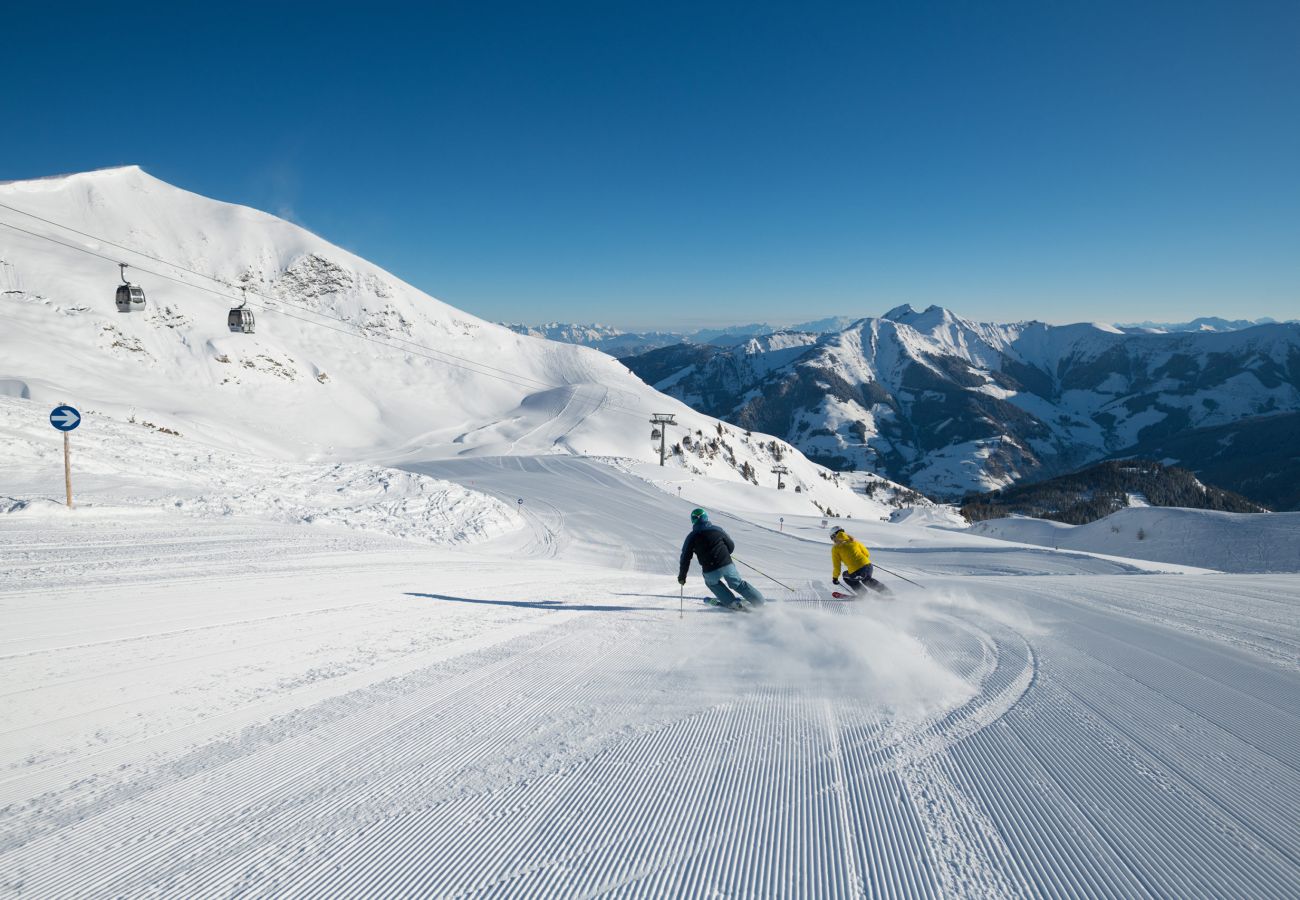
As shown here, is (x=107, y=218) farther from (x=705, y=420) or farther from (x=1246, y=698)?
(x=1246, y=698)

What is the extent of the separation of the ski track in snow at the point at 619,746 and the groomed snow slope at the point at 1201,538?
87.7 ft

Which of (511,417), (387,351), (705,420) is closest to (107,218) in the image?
(387,351)

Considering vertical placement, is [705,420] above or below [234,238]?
below

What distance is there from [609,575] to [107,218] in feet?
411

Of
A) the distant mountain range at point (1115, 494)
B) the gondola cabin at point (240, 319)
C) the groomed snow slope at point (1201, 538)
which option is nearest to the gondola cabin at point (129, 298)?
the gondola cabin at point (240, 319)

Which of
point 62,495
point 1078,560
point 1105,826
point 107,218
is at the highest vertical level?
point 107,218

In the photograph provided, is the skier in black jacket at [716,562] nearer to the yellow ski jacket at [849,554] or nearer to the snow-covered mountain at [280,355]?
the yellow ski jacket at [849,554]

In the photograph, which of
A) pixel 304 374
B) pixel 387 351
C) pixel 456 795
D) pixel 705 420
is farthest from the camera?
pixel 705 420

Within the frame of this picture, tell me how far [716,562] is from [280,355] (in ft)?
278

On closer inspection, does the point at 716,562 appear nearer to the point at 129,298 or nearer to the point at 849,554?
the point at 849,554

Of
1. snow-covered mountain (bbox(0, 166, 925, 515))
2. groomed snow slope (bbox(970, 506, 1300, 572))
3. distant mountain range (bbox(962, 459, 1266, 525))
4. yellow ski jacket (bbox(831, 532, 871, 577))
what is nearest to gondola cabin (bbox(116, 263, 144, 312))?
snow-covered mountain (bbox(0, 166, 925, 515))

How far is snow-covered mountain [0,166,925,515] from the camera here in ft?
191

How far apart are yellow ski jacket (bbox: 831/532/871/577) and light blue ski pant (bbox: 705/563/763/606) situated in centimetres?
180

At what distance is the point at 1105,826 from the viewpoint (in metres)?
3.27
